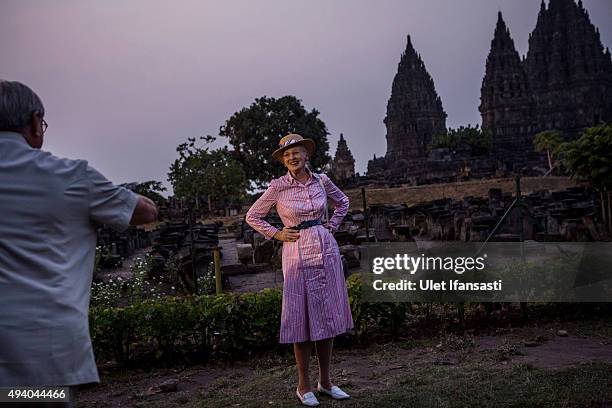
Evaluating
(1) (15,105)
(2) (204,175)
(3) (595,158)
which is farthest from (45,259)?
(2) (204,175)

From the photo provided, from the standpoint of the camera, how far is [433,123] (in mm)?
66125

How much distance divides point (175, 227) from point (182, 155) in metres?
13.1

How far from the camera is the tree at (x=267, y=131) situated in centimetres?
4469

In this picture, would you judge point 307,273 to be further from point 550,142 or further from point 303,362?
point 550,142

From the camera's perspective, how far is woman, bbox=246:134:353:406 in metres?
3.77

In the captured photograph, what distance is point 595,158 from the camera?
386 inches

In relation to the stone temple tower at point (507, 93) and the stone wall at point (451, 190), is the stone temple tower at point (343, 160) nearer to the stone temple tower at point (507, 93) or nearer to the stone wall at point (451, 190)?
the stone temple tower at point (507, 93)

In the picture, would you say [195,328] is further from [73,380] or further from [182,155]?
[182,155]

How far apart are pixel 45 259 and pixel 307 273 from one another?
2.15 m

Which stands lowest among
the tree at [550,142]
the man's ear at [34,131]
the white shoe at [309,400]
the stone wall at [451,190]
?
the white shoe at [309,400]

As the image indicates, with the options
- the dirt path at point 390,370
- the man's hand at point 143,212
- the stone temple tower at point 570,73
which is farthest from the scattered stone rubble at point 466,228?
the stone temple tower at point 570,73

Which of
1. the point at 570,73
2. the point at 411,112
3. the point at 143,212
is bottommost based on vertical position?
the point at 143,212

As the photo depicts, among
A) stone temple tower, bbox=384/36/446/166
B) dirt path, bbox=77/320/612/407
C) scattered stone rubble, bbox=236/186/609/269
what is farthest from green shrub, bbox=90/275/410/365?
stone temple tower, bbox=384/36/446/166

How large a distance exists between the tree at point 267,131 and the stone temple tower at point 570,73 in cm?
2327
